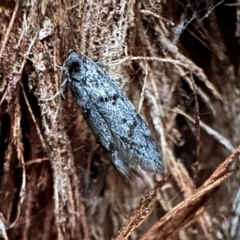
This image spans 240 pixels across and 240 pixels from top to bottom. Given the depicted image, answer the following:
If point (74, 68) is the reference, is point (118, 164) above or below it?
below

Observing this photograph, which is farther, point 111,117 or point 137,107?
point 137,107

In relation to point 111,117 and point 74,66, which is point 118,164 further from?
point 74,66

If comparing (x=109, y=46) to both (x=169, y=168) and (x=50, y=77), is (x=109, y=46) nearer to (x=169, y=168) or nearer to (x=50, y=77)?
(x=50, y=77)

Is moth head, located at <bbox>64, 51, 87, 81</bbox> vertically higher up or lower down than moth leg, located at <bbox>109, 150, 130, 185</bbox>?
higher up

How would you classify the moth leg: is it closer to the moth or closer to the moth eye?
the moth

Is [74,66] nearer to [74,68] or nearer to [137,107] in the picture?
[74,68]

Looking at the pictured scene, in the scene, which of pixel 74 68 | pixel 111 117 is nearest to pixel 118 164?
pixel 111 117

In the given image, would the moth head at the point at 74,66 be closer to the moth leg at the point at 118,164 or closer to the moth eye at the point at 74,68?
the moth eye at the point at 74,68

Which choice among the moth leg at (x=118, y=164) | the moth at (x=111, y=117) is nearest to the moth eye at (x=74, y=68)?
the moth at (x=111, y=117)

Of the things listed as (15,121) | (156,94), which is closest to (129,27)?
(156,94)

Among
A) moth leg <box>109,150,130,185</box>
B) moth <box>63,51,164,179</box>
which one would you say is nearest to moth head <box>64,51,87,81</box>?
moth <box>63,51,164,179</box>
